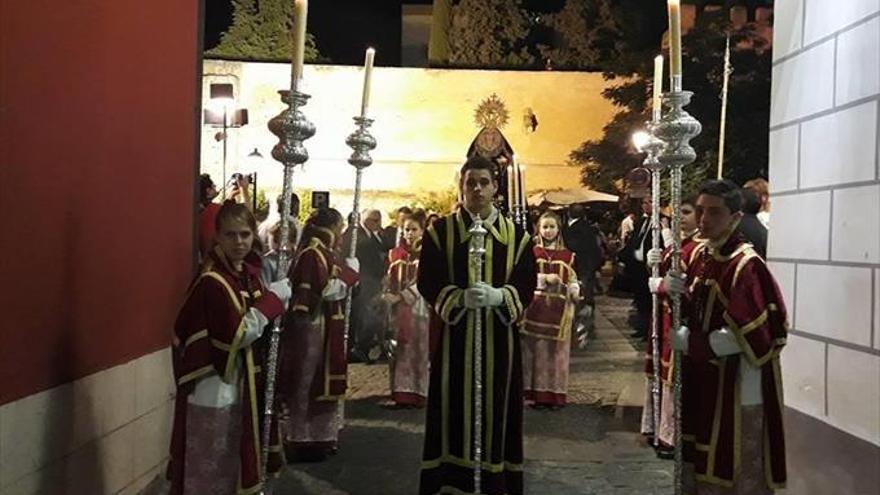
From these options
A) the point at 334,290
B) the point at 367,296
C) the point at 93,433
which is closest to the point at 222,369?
the point at 93,433

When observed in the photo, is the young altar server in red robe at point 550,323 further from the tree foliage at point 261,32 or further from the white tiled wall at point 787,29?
the tree foliage at point 261,32

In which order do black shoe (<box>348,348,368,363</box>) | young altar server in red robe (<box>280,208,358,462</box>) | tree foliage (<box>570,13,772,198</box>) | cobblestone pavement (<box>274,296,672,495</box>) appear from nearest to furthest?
cobblestone pavement (<box>274,296,672,495</box>) → young altar server in red robe (<box>280,208,358,462</box>) → black shoe (<box>348,348,368,363</box>) → tree foliage (<box>570,13,772,198</box>)

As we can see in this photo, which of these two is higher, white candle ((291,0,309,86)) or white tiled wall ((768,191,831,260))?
white candle ((291,0,309,86))

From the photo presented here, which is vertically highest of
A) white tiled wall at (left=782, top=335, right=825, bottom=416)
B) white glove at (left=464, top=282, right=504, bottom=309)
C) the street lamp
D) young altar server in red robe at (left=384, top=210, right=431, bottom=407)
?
the street lamp

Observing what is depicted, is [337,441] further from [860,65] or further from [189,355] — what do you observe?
[860,65]

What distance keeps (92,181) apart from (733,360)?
3.42 meters

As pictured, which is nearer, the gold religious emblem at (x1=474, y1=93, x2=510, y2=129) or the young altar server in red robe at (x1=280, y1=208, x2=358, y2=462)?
the young altar server in red robe at (x1=280, y1=208, x2=358, y2=462)

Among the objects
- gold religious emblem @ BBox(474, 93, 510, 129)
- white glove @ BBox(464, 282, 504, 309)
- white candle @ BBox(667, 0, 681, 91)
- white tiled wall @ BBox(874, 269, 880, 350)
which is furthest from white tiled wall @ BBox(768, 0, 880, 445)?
gold religious emblem @ BBox(474, 93, 510, 129)

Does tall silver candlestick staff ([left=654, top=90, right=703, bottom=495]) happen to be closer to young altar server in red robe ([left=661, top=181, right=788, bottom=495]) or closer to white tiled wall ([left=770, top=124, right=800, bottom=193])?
young altar server in red robe ([left=661, top=181, right=788, bottom=495])

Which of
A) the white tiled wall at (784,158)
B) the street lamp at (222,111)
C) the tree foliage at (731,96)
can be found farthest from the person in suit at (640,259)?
the street lamp at (222,111)

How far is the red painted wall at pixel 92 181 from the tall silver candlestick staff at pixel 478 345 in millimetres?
2029

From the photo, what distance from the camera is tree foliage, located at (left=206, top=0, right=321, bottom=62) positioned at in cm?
2161

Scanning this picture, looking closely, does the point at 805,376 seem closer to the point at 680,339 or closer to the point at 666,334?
the point at 680,339

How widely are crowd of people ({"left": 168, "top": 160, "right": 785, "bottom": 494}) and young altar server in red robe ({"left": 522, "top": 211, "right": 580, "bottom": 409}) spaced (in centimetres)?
227
